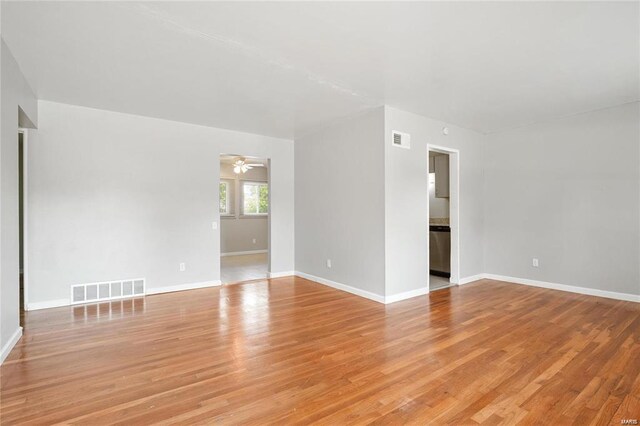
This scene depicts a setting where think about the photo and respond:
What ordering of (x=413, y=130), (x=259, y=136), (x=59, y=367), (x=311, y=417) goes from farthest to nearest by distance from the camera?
1. (x=259, y=136)
2. (x=413, y=130)
3. (x=59, y=367)
4. (x=311, y=417)

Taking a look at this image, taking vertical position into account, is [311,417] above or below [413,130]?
below

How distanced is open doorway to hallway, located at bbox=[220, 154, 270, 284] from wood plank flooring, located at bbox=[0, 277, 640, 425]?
195 inches

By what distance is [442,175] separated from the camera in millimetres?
6129

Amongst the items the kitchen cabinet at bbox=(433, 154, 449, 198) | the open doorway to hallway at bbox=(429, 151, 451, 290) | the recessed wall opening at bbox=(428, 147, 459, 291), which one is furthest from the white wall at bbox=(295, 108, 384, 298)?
the kitchen cabinet at bbox=(433, 154, 449, 198)

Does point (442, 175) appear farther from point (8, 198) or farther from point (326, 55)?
point (8, 198)

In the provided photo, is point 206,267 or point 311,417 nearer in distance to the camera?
point 311,417

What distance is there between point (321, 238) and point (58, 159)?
12.7 feet

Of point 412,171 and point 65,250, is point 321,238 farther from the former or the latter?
point 65,250

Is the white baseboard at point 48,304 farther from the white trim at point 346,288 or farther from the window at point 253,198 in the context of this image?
the window at point 253,198

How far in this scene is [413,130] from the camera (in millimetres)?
4633

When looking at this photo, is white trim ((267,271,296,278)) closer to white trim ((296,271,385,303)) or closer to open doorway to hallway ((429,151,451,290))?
white trim ((296,271,385,303))

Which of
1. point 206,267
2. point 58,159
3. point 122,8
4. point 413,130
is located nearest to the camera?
point 122,8

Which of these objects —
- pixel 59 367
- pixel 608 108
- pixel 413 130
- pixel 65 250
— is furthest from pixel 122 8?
pixel 608 108

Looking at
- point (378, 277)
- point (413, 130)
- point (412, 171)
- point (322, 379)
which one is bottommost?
point (322, 379)
